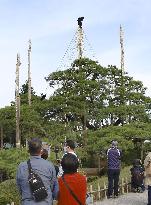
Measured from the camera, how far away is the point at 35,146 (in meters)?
5.20

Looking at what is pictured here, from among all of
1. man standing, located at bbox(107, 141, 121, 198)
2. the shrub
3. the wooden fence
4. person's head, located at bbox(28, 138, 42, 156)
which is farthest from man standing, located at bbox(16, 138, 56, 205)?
the wooden fence

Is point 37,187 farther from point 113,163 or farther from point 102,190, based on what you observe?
point 102,190

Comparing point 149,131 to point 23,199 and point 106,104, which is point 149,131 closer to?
point 106,104

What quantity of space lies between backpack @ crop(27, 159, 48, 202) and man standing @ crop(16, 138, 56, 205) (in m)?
0.04

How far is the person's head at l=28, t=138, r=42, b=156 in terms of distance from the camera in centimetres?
518

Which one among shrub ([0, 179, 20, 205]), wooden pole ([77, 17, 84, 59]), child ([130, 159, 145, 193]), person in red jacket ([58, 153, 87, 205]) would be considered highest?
wooden pole ([77, 17, 84, 59])

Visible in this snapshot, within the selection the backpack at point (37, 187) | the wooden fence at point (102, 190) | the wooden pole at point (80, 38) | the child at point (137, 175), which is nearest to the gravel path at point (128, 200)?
the child at point (137, 175)

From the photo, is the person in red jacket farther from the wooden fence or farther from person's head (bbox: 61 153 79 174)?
the wooden fence

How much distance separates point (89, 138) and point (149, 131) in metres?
2.64

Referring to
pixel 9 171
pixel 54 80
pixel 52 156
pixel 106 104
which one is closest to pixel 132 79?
pixel 106 104

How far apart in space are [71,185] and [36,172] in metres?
0.45

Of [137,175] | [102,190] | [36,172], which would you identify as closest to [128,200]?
[137,175]

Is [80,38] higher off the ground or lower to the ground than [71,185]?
higher

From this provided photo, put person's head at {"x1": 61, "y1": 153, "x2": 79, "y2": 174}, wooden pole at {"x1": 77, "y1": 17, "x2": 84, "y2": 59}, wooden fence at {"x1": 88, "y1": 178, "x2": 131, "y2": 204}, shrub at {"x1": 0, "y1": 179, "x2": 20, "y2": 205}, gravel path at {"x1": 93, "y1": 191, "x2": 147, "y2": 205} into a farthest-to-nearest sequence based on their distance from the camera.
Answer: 1. wooden pole at {"x1": 77, "y1": 17, "x2": 84, "y2": 59}
2. wooden fence at {"x1": 88, "y1": 178, "x2": 131, "y2": 204}
3. shrub at {"x1": 0, "y1": 179, "x2": 20, "y2": 205}
4. gravel path at {"x1": 93, "y1": 191, "x2": 147, "y2": 205}
5. person's head at {"x1": 61, "y1": 153, "x2": 79, "y2": 174}
